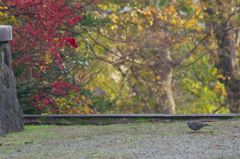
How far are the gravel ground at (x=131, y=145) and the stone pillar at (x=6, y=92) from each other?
9.6 inches

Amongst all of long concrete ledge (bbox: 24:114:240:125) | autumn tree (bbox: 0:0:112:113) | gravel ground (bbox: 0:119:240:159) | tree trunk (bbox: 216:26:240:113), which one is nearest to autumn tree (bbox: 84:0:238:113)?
tree trunk (bbox: 216:26:240:113)

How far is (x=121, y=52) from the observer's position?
13023 millimetres

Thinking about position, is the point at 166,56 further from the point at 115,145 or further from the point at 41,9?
the point at 115,145

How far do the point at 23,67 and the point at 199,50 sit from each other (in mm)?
8000

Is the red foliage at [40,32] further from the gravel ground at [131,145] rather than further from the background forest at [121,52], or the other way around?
the gravel ground at [131,145]

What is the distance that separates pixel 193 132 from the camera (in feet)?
15.4

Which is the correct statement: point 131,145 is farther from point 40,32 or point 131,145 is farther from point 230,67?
point 230,67

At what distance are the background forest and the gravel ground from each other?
2539 mm

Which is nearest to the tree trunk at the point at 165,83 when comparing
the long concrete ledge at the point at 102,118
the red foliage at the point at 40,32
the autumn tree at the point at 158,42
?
the autumn tree at the point at 158,42

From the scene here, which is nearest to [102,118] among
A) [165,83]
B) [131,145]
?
[131,145]

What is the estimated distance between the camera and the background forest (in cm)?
724

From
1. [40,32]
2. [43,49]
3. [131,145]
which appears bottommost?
[131,145]

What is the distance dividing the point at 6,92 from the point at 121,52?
8074 millimetres

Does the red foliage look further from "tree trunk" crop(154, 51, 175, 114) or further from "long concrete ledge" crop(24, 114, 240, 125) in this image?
"tree trunk" crop(154, 51, 175, 114)
